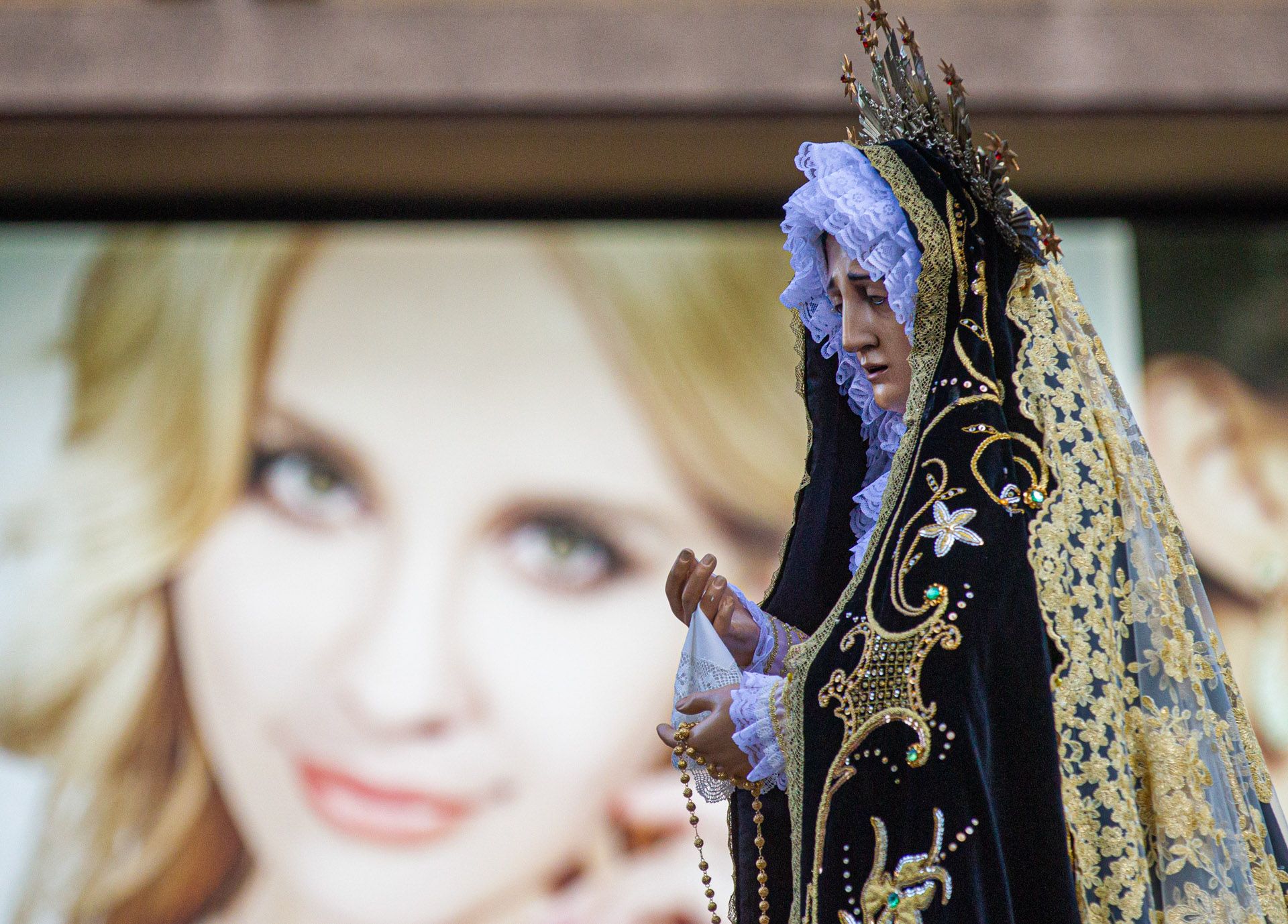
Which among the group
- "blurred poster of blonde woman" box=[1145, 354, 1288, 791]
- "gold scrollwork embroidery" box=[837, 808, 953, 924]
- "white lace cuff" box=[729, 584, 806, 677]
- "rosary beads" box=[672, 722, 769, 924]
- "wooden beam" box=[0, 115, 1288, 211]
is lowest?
"gold scrollwork embroidery" box=[837, 808, 953, 924]

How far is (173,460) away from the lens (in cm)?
479

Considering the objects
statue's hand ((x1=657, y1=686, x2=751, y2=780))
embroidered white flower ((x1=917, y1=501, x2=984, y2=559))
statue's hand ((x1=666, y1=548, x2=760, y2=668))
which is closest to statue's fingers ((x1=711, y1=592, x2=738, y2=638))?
statue's hand ((x1=666, y1=548, x2=760, y2=668))

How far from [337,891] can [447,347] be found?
5.75 ft

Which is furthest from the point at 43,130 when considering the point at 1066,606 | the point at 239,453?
the point at 1066,606

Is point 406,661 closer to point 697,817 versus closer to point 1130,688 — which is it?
point 697,817

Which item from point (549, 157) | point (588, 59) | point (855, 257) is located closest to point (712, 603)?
point (855, 257)

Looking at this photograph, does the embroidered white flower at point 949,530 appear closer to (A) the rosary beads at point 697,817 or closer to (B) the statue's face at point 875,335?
(B) the statue's face at point 875,335

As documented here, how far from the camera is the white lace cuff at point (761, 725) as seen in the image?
1881 mm

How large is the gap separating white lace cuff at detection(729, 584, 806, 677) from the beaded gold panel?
1.62ft

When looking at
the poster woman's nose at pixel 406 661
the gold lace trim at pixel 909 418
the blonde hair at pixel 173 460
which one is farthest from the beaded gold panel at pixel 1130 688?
the poster woman's nose at pixel 406 661

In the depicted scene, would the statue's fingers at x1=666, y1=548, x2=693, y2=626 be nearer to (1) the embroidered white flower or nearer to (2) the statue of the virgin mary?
(2) the statue of the virgin mary

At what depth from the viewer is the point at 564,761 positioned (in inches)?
179

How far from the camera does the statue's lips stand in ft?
14.8

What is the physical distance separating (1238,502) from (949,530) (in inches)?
135
